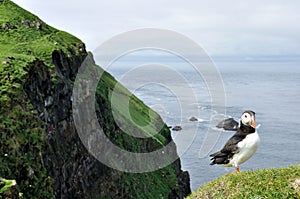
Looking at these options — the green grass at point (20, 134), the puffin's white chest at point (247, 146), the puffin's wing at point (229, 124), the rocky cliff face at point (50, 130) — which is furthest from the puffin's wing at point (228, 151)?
the puffin's wing at point (229, 124)

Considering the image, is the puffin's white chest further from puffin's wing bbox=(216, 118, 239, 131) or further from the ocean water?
puffin's wing bbox=(216, 118, 239, 131)

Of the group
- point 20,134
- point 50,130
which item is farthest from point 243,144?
point 50,130

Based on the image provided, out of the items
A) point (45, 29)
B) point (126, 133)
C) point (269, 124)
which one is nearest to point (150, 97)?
point (269, 124)

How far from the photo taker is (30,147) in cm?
3362

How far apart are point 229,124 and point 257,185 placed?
346 ft

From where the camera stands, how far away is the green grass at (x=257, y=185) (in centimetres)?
1364

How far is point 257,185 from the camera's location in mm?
14133

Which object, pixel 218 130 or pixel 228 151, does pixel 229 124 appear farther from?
pixel 228 151

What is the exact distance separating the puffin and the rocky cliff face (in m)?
18.7

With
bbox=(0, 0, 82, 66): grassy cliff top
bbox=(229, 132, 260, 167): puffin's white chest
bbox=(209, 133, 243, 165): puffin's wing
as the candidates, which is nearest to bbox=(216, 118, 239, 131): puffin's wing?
bbox=(0, 0, 82, 66): grassy cliff top

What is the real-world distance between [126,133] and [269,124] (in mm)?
57167

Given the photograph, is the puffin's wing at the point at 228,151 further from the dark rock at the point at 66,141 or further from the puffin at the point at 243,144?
the dark rock at the point at 66,141

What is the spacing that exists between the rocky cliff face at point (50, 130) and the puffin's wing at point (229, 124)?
120 ft

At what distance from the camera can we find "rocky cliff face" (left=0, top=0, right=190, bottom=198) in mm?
32344
